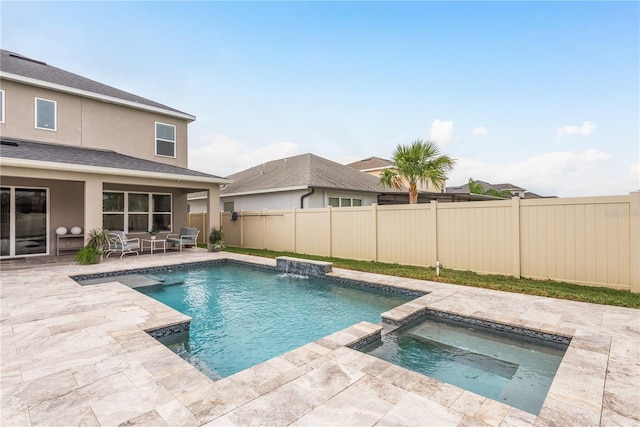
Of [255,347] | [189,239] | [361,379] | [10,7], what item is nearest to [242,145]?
[189,239]

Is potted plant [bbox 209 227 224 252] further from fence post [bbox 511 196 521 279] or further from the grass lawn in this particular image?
fence post [bbox 511 196 521 279]

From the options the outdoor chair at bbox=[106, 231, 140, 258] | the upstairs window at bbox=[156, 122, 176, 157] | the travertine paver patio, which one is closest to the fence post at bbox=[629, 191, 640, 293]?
the travertine paver patio

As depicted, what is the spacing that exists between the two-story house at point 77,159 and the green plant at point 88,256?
29.6 inches

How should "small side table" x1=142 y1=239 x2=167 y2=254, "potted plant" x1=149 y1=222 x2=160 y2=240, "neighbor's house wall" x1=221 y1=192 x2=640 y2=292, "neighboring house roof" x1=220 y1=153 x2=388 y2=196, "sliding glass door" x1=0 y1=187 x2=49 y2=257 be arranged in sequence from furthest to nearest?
"neighboring house roof" x1=220 y1=153 x2=388 y2=196 → "potted plant" x1=149 y1=222 x2=160 y2=240 → "small side table" x1=142 y1=239 x2=167 y2=254 → "sliding glass door" x1=0 y1=187 x2=49 y2=257 → "neighbor's house wall" x1=221 y1=192 x2=640 y2=292

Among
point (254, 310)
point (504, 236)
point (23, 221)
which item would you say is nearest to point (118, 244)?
point (23, 221)

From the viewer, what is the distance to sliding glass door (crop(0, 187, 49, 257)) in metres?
10.8

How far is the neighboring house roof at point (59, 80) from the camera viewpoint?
11.0 m

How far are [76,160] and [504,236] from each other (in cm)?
1264

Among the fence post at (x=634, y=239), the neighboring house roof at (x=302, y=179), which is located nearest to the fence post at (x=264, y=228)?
the neighboring house roof at (x=302, y=179)

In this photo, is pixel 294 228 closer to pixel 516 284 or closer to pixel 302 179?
pixel 302 179

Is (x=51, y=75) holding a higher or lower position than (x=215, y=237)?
higher

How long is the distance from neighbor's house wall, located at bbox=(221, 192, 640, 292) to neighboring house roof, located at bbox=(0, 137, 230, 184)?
5.73 metres

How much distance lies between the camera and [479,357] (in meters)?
4.08

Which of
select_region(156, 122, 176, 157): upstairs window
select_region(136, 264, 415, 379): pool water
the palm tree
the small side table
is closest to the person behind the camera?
select_region(136, 264, 415, 379): pool water
